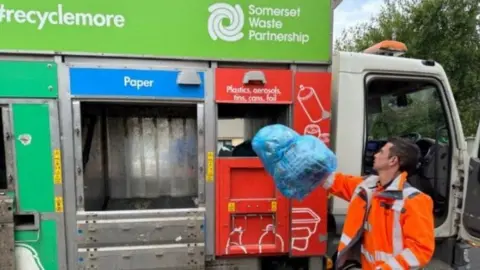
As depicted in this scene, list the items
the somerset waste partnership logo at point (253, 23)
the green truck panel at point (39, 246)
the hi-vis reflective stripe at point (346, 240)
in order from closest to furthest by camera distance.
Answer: the hi-vis reflective stripe at point (346, 240) < the green truck panel at point (39, 246) < the somerset waste partnership logo at point (253, 23)

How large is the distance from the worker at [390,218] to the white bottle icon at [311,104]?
18.0 inches

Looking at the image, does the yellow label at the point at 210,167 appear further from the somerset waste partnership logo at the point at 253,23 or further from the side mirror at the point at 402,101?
the side mirror at the point at 402,101

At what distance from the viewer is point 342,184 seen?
2.28m

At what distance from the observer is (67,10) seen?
2170mm

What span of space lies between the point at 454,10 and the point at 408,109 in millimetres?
7341

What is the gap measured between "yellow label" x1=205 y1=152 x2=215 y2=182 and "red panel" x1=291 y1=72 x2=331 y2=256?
60 centimetres

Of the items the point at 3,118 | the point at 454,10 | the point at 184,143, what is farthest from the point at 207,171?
the point at 454,10

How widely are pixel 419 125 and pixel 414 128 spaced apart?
52mm

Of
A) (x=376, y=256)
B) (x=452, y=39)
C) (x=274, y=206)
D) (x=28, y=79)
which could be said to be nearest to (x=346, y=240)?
(x=376, y=256)

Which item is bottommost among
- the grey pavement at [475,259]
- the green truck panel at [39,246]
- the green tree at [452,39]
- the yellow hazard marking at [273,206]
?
the grey pavement at [475,259]

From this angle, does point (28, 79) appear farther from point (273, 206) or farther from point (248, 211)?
point (273, 206)

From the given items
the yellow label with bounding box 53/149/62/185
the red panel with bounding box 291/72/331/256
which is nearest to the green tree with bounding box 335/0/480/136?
the red panel with bounding box 291/72/331/256

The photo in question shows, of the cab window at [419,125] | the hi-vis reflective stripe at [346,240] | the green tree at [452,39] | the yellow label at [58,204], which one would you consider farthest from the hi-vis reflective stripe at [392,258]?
the green tree at [452,39]

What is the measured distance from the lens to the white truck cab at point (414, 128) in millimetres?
2586
